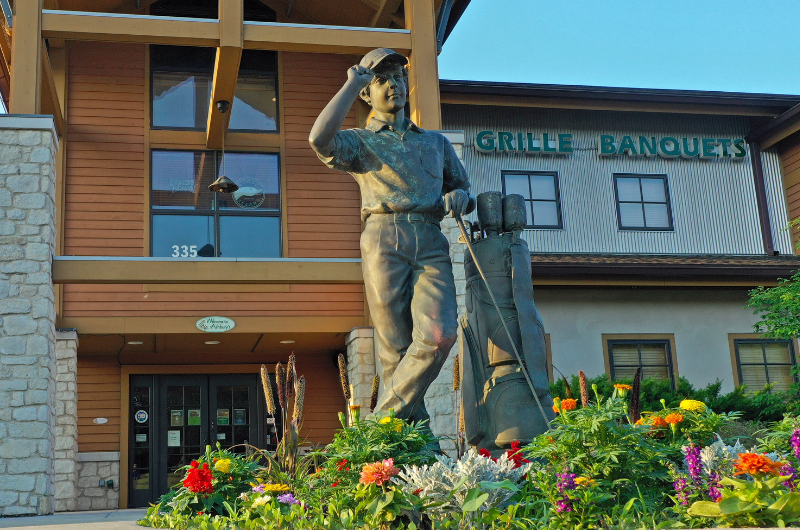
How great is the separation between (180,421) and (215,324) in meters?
2.44

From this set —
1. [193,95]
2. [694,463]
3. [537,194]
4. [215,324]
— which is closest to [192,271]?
[215,324]

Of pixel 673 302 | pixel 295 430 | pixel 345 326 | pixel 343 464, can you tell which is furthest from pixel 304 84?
pixel 343 464

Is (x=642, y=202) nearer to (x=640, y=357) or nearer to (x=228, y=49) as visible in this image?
(x=640, y=357)

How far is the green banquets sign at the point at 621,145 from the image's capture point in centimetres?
1572

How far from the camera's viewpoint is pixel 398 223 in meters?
4.93

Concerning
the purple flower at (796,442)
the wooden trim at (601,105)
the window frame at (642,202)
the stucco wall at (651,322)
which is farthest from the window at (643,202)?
the purple flower at (796,442)

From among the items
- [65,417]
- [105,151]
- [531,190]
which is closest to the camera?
[65,417]

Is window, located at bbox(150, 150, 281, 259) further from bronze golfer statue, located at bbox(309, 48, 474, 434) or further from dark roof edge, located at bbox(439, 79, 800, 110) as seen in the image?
bronze golfer statue, located at bbox(309, 48, 474, 434)

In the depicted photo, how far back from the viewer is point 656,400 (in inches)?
453

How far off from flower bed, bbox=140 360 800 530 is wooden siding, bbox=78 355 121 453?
1062cm

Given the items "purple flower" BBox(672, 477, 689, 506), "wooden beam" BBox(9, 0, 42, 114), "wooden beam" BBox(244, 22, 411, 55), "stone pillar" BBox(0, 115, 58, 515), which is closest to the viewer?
"purple flower" BBox(672, 477, 689, 506)

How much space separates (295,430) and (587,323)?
9440 millimetres

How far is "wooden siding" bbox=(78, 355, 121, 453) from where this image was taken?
14.1 metres

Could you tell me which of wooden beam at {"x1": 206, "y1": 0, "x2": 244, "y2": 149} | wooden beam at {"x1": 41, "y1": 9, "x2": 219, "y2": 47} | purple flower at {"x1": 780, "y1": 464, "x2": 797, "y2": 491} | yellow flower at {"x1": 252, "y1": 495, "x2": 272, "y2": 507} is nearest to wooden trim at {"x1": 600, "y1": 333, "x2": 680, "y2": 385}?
wooden beam at {"x1": 206, "y1": 0, "x2": 244, "y2": 149}
